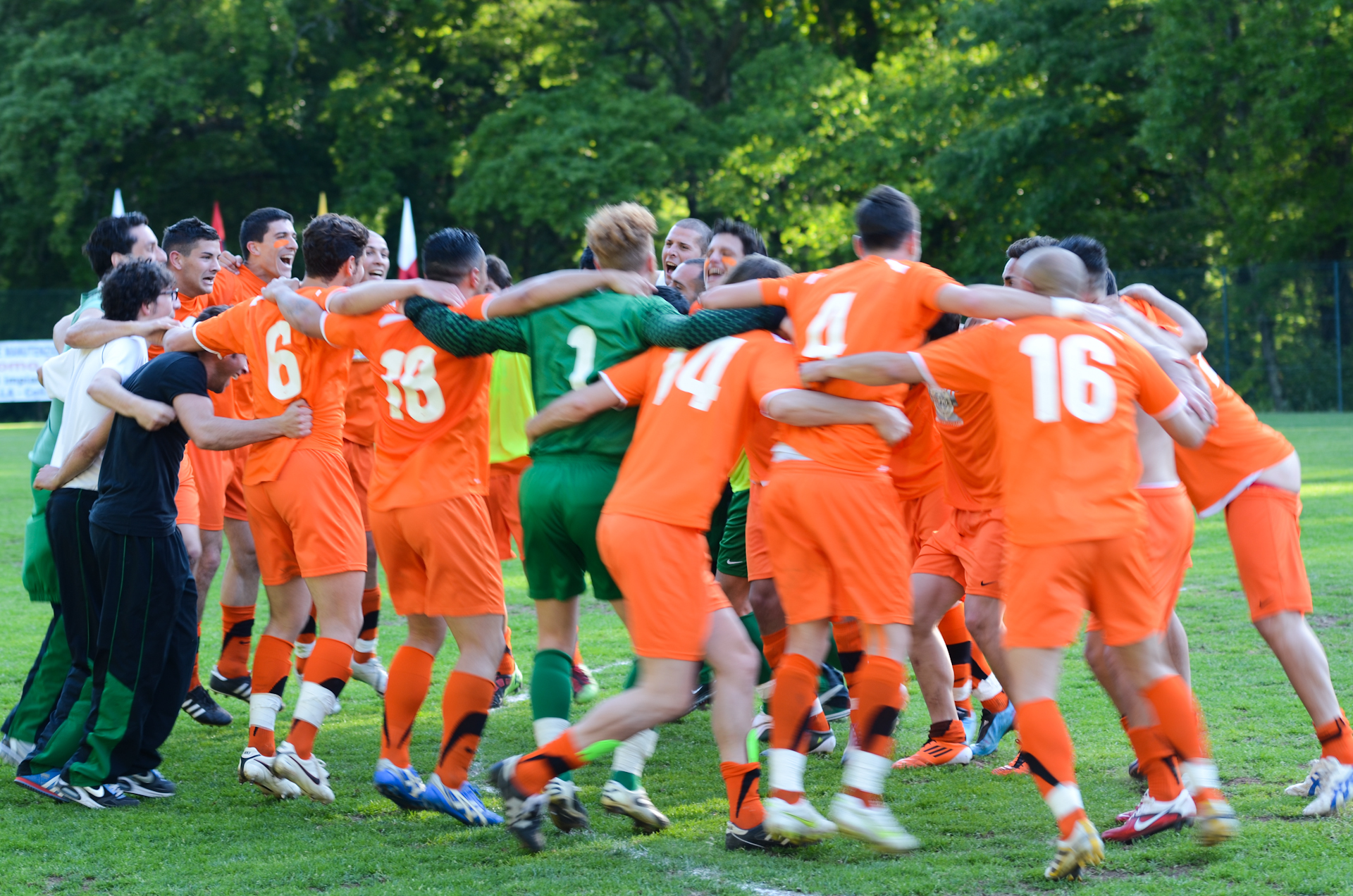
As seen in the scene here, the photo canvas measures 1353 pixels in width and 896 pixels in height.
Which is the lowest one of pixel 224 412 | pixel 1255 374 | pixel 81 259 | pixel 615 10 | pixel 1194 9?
pixel 1255 374

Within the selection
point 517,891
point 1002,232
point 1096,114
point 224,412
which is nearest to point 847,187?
point 1002,232

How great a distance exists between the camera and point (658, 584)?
14.4ft

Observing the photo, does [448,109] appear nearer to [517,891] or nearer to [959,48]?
[959,48]

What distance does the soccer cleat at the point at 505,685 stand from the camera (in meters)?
7.02

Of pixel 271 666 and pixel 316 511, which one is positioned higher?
pixel 316 511

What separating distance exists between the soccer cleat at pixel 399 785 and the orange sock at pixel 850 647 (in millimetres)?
1800

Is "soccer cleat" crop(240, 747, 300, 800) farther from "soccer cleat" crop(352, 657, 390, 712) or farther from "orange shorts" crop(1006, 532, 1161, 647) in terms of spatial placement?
"orange shorts" crop(1006, 532, 1161, 647)

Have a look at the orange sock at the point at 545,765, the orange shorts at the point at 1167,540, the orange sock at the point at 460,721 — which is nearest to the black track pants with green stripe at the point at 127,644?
the orange sock at the point at 460,721

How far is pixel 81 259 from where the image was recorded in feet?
116

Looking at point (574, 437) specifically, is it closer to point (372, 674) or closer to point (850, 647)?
point (850, 647)

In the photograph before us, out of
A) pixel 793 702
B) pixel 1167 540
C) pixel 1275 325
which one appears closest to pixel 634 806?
pixel 793 702

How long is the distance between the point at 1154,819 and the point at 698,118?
29.5 metres

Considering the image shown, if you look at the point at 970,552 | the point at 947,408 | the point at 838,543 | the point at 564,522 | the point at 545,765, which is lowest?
the point at 545,765

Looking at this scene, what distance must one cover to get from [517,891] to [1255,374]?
83.4 ft
